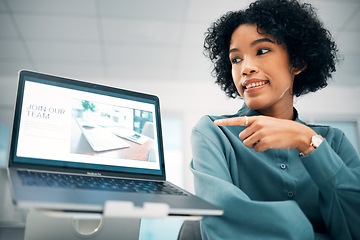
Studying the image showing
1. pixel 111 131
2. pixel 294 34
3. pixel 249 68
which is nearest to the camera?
pixel 111 131

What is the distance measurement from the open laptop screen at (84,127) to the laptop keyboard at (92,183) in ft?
0.16

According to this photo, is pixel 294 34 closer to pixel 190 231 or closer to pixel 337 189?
pixel 337 189

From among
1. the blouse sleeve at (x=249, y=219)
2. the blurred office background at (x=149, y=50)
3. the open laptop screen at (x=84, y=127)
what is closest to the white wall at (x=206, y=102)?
the blurred office background at (x=149, y=50)

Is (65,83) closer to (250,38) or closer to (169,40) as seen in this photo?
(250,38)

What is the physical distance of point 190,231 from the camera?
2.52ft

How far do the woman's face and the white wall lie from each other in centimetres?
350

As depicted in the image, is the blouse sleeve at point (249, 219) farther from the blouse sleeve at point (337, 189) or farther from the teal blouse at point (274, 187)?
the blouse sleeve at point (337, 189)

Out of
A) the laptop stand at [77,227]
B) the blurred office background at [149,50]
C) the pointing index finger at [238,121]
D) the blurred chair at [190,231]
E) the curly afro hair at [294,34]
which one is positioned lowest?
the blurred chair at [190,231]

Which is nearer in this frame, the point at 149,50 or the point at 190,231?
the point at 190,231

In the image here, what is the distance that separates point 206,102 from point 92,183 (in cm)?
410

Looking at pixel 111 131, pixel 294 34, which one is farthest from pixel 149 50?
pixel 111 131

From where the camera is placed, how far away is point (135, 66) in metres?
4.00

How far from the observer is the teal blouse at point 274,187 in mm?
577

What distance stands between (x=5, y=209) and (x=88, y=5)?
2141 mm
